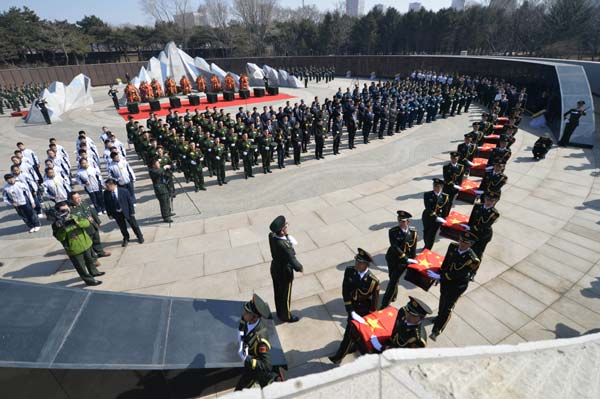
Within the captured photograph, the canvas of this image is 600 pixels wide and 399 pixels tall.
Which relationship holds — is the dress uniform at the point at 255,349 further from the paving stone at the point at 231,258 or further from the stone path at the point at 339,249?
the paving stone at the point at 231,258

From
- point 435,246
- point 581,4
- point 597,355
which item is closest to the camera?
point 597,355

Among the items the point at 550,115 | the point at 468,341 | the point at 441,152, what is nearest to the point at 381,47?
the point at 550,115

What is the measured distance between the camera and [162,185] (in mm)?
8422

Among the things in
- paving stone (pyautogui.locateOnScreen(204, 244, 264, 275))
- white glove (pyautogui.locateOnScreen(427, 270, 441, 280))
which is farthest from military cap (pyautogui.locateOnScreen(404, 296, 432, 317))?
paving stone (pyautogui.locateOnScreen(204, 244, 264, 275))

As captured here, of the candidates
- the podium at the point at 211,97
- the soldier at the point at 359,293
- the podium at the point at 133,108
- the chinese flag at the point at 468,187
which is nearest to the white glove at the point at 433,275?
the soldier at the point at 359,293

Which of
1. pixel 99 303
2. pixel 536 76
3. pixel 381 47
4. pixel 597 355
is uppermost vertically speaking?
pixel 381 47

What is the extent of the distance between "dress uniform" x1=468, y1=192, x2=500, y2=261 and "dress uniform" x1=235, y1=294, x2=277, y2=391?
16.3ft

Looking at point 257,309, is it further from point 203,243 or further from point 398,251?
point 203,243

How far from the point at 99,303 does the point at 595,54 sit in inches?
2152

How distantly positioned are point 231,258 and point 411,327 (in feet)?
15.0

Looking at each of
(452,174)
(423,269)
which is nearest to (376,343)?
(423,269)

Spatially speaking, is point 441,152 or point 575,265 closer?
point 575,265

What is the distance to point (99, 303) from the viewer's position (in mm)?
3980

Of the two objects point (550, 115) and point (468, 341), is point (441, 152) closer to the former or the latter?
point (550, 115)
